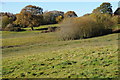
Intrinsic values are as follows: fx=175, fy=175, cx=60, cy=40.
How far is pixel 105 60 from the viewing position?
793 cm

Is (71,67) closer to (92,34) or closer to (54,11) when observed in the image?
(92,34)

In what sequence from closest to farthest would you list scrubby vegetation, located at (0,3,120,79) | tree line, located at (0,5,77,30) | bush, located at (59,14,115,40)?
scrubby vegetation, located at (0,3,120,79)
bush, located at (59,14,115,40)
tree line, located at (0,5,77,30)

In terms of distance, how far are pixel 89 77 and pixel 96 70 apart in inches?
31.2

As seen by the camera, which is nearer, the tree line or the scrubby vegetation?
the scrubby vegetation

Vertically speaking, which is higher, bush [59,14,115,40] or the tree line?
the tree line

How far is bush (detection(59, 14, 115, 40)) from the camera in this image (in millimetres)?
31572

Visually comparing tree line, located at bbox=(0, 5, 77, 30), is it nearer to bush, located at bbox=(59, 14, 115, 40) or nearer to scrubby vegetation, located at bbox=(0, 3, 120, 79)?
scrubby vegetation, located at bbox=(0, 3, 120, 79)

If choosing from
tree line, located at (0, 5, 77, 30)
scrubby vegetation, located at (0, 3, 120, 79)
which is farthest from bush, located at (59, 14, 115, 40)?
tree line, located at (0, 5, 77, 30)

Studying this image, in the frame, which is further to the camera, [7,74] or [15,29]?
[15,29]

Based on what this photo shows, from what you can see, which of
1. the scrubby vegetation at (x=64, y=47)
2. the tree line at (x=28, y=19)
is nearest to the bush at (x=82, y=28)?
the scrubby vegetation at (x=64, y=47)

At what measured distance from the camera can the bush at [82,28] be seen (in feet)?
104

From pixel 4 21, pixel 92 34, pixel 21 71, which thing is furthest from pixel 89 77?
pixel 4 21

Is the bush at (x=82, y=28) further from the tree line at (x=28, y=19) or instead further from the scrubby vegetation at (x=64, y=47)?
the tree line at (x=28, y=19)

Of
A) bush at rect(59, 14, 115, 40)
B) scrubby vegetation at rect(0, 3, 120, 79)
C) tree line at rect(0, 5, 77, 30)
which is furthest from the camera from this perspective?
tree line at rect(0, 5, 77, 30)
